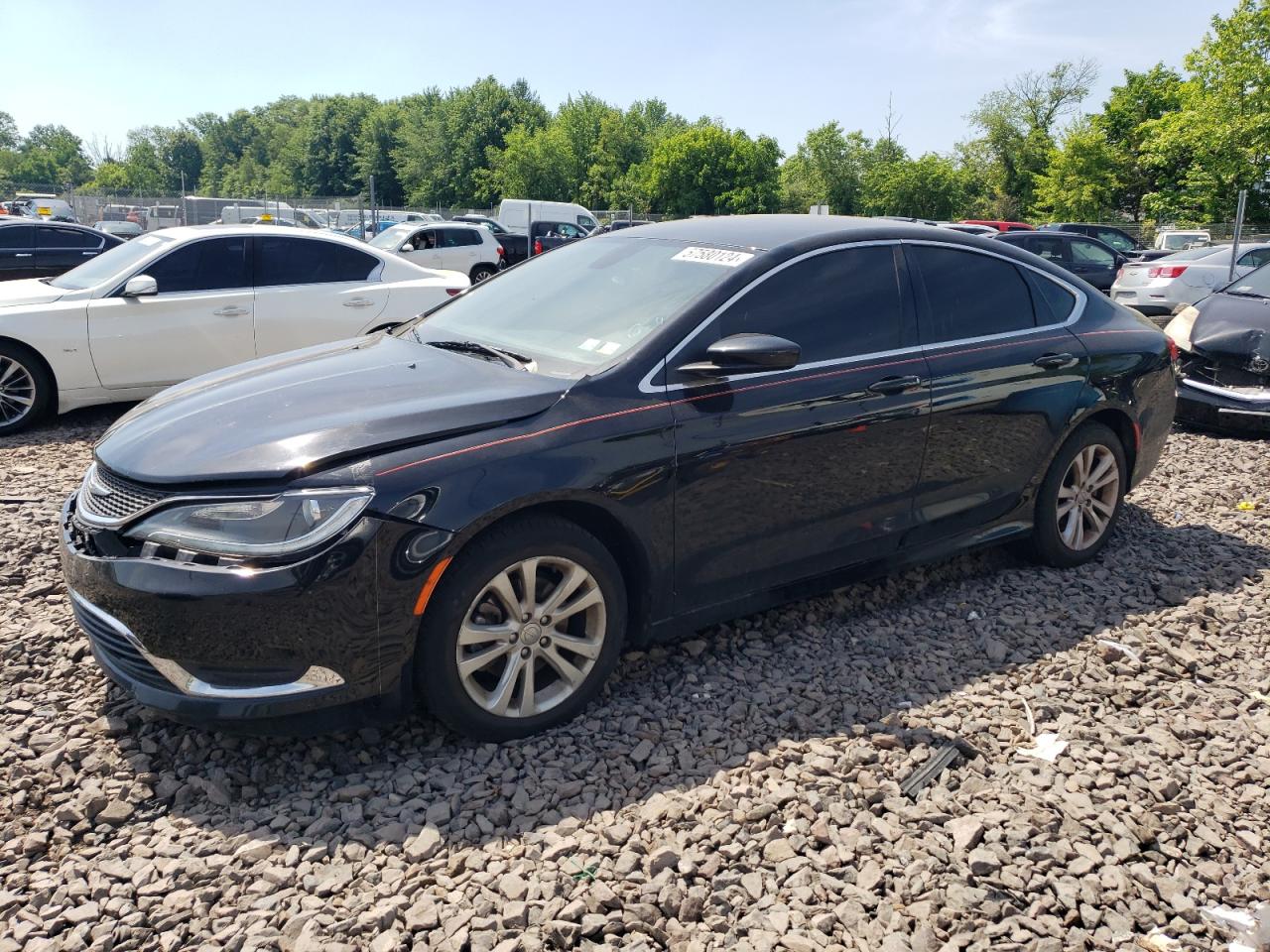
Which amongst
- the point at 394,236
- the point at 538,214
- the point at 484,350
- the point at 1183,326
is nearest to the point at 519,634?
the point at 484,350

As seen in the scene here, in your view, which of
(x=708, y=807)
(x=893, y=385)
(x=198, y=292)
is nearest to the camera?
(x=708, y=807)

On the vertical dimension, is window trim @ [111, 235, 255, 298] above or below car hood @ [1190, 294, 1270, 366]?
above

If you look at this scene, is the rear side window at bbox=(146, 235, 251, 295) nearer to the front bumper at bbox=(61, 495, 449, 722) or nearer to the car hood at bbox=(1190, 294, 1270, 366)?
the front bumper at bbox=(61, 495, 449, 722)

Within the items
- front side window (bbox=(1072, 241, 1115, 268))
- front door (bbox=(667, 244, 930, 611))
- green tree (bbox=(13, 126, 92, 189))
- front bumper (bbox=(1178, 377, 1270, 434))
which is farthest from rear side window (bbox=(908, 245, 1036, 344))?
green tree (bbox=(13, 126, 92, 189))

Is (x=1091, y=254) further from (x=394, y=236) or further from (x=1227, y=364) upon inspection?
(x=394, y=236)

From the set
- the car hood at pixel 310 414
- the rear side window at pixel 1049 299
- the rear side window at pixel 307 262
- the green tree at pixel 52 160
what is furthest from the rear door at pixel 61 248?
the green tree at pixel 52 160

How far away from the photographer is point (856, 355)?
13.2 feet

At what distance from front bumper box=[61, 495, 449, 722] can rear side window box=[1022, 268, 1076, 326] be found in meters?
3.24

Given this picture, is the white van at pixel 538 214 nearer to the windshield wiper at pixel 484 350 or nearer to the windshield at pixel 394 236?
the windshield at pixel 394 236

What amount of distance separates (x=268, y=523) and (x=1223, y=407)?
775 cm

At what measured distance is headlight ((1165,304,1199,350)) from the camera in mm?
8398

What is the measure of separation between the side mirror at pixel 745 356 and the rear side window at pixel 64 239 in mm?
12553

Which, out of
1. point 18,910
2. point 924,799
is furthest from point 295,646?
point 924,799

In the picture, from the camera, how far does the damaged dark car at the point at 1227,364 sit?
7.89m
